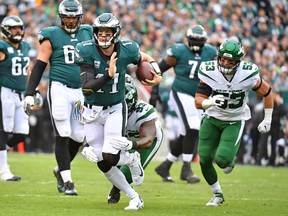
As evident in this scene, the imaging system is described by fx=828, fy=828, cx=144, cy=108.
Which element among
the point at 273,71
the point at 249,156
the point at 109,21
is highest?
the point at 109,21

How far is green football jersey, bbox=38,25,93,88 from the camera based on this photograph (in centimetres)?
891

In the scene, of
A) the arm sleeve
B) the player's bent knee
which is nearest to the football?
the player's bent knee

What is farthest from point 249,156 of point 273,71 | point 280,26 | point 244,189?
point 244,189

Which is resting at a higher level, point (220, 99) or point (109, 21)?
point (109, 21)

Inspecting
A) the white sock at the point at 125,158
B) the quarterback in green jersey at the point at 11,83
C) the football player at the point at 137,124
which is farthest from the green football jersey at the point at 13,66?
A: the white sock at the point at 125,158

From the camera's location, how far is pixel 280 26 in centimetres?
1997

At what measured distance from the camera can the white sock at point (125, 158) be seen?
7.55 m

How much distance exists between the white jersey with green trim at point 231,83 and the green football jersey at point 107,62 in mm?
752

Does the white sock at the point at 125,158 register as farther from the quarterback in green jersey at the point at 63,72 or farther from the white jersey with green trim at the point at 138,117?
the quarterback in green jersey at the point at 63,72

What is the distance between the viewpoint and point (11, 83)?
10742mm

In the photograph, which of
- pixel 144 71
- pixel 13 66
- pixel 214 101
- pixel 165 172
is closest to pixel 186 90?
pixel 165 172

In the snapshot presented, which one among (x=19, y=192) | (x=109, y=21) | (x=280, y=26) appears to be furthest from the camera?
(x=280, y=26)

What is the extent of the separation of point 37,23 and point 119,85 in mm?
14449

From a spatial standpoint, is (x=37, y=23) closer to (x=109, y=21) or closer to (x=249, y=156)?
(x=249, y=156)
